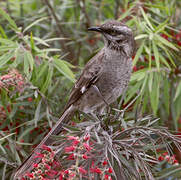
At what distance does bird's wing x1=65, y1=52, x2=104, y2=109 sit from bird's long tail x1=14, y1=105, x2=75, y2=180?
0.13m

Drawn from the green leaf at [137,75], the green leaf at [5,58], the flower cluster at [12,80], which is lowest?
the green leaf at [137,75]

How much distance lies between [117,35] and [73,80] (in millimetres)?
592

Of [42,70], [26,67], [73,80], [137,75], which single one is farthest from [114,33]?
[26,67]

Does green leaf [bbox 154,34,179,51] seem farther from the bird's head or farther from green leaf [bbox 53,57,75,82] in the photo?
green leaf [bbox 53,57,75,82]

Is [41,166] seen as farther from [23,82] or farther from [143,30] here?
[143,30]

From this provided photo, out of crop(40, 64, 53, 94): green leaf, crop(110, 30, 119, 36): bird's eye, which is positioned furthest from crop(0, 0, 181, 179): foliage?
crop(110, 30, 119, 36): bird's eye

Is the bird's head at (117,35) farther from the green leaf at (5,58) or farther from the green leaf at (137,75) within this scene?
the green leaf at (5,58)

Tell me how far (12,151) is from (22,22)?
171 centimetres

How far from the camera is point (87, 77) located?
3.32 m

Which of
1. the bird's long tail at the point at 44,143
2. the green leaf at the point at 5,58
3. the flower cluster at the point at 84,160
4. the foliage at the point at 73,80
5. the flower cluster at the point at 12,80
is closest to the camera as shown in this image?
the flower cluster at the point at 84,160

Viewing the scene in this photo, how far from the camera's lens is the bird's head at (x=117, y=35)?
3.19 metres

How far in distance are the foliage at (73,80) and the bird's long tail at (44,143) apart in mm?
67

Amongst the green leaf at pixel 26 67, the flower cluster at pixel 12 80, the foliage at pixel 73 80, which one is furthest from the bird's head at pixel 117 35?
the flower cluster at pixel 12 80

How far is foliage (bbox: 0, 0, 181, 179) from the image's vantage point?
2176 mm
